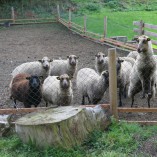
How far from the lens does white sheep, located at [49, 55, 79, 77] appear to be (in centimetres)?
1152

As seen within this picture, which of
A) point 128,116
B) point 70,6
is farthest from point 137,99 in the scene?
point 70,6

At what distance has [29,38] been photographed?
71.1 feet

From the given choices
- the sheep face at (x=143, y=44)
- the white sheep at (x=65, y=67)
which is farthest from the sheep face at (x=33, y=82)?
the white sheep at (x=65, y=67)

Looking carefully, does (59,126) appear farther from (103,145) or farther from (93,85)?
(93,85)

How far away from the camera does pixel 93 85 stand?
29.0ft

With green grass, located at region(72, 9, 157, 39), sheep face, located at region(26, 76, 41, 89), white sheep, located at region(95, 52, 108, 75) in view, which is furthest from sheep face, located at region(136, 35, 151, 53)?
green grass, located at region(72, 9, 157, 39)

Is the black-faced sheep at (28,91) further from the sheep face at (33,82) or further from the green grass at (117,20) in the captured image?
the green grass at (117,20)

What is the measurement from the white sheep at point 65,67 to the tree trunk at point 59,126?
548cm

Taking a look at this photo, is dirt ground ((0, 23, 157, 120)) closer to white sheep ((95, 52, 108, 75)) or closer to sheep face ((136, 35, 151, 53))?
white sheep ((95, 52, 108, 75))

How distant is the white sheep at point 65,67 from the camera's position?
1152 centimetres

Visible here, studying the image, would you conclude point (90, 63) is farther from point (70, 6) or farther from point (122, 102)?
point (70, 6)

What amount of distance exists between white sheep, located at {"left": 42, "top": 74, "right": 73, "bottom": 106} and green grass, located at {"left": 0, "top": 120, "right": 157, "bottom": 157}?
1.86 m

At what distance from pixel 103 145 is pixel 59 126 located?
0.89 meters

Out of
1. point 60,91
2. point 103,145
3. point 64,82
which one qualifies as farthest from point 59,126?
point 60,91
